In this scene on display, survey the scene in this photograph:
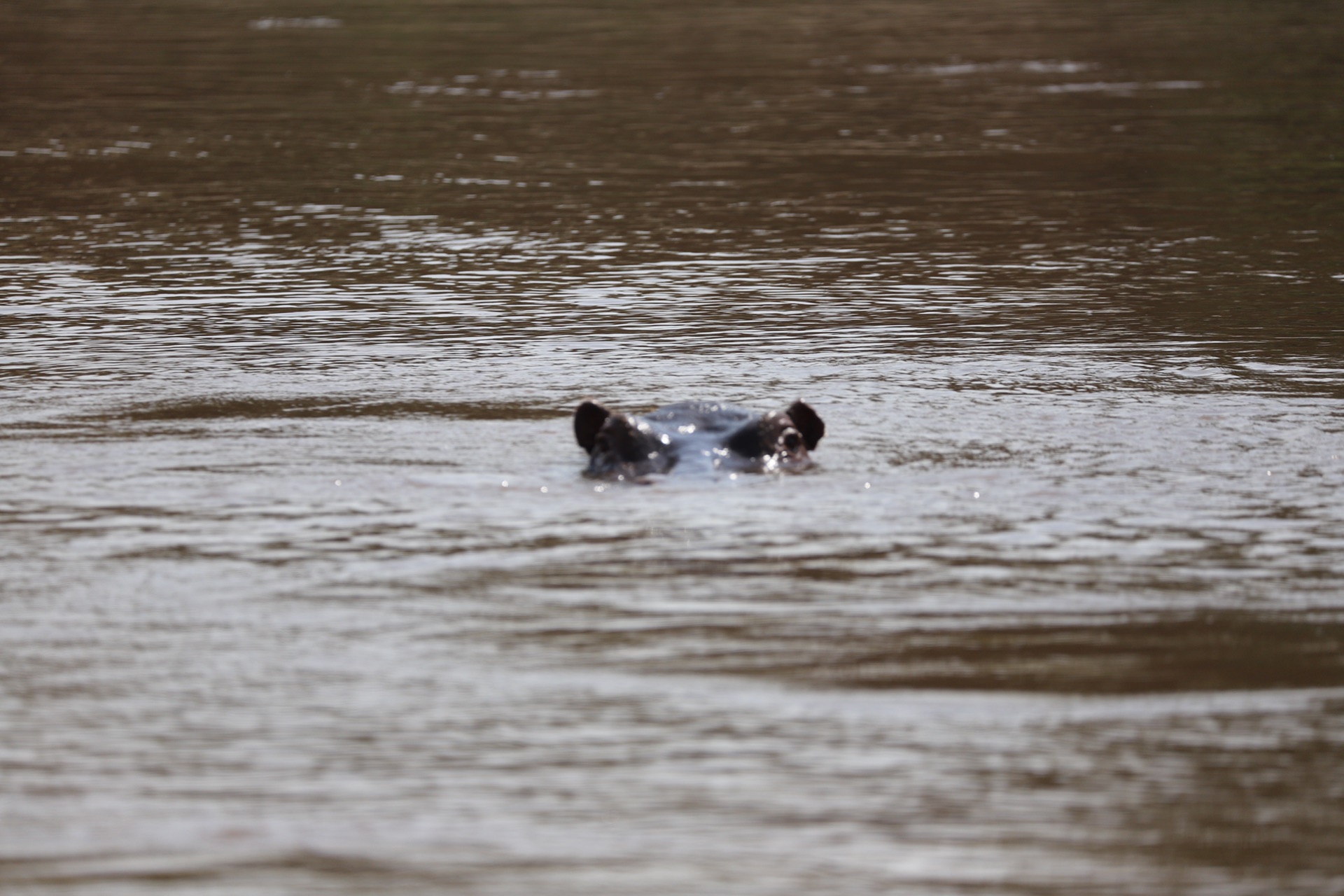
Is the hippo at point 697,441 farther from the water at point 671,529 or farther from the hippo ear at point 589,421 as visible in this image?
the water at point 671,529

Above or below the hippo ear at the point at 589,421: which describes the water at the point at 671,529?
below

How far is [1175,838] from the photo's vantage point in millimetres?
3902

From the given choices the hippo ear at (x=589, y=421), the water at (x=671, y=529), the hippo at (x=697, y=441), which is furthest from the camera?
the hippo ear at (x=589, y=421)

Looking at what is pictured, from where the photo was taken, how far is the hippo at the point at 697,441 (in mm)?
6887

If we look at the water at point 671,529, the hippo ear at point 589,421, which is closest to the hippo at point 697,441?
the hippo ear at point 589,421

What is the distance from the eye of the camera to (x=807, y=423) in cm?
717

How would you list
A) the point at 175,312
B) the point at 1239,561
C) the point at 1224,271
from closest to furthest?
the point at 1239,561, the point at 175,312, the point at 1224,271

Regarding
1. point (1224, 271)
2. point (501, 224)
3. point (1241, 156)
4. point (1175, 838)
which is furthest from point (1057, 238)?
point (1175, 838)

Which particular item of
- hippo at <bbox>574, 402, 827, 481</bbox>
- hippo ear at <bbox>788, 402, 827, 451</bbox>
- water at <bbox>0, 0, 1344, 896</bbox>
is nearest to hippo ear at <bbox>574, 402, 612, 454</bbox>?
hippo at <bbox>574, 402, 827, 481</bbox>

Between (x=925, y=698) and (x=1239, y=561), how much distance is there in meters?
1.50

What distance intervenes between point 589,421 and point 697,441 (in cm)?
34

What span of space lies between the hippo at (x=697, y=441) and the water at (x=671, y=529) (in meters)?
0.13

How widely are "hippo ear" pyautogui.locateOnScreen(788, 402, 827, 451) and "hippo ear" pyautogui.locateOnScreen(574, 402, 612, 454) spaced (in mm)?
584

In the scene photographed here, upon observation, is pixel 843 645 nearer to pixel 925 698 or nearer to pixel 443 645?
pixel 925 698
